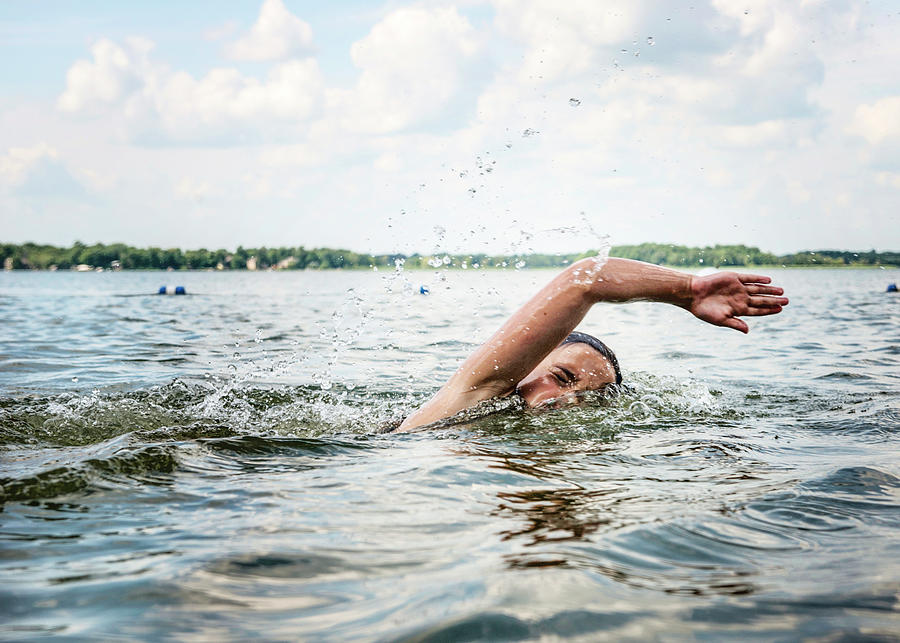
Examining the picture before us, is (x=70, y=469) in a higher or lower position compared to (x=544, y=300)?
lower

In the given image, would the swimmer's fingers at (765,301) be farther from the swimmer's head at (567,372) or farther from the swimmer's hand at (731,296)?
the swimmer's head at (567,372)

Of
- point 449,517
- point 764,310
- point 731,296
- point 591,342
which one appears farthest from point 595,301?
point 449,517

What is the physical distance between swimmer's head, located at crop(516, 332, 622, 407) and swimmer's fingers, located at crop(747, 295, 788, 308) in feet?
3.77

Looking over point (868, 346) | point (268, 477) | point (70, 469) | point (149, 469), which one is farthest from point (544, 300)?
point (868, 346)

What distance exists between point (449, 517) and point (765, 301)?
2.09 meters

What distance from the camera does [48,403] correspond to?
5.31 metres

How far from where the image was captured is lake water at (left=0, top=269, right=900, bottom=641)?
1.82 metres

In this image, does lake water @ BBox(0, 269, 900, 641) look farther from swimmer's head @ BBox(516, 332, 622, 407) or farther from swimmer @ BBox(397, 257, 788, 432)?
swimmer @ BBox(397, 257, 788, 432)

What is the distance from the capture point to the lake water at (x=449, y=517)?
5.96 ft

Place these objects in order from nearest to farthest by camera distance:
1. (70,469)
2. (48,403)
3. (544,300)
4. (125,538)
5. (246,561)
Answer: (246,561) < (125,538) < (70,469) < (544,300) < (48,403)

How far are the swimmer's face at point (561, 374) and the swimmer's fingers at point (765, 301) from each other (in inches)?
47.6

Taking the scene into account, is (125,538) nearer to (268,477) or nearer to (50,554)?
(50,554)

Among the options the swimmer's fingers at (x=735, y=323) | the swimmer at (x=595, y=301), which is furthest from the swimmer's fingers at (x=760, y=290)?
the swimmer's fingers at (x=735, y=323)

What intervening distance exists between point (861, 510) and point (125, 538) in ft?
8.55
